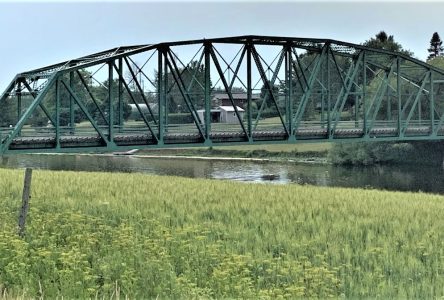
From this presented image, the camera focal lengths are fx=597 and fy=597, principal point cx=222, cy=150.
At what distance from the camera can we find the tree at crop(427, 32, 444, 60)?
151m

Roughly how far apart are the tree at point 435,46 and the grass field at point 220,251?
13968 centimetres

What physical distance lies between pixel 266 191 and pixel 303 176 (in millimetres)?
33032

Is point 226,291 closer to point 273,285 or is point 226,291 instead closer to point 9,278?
point 273,285

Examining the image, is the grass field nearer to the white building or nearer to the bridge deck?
the bridge deck

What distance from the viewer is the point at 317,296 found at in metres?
10.3

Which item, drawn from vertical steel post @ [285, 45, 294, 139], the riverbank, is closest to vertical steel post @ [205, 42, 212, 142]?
vertical steel post @ [285, 45, 294, 139]

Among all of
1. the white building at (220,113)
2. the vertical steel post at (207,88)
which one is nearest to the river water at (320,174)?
the white building at (220,113)

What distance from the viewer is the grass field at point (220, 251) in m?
10.6

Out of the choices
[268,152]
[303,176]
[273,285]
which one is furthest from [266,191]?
[268,152]

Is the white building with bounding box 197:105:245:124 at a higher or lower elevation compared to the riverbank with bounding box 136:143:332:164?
higher

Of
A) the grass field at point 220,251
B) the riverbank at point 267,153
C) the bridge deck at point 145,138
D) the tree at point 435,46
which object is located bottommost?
the grass field at point 220,251

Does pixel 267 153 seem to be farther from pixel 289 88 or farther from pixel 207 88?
pixel 207 88

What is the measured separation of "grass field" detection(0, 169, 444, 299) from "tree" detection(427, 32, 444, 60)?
13968 cm

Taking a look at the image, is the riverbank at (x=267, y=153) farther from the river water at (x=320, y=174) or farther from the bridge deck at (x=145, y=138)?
the bridge deck at (x=145, y=138)
